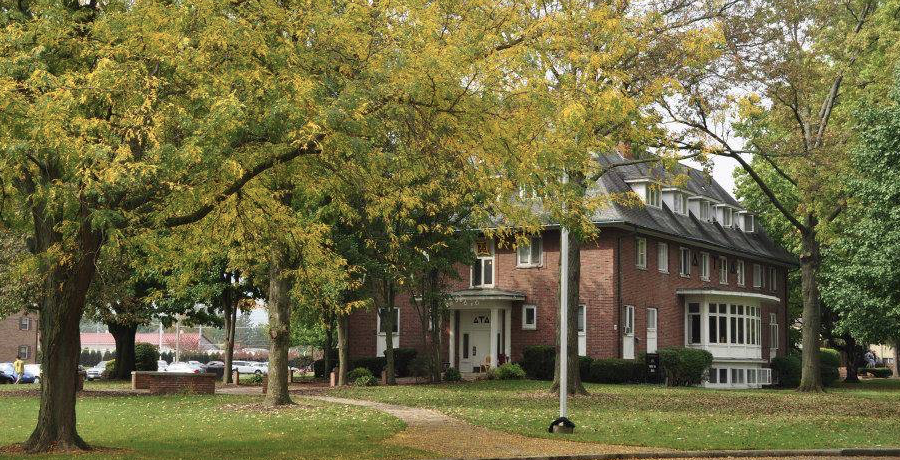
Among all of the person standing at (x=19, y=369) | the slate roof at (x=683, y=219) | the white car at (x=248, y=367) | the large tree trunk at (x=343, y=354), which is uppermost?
the slate roof at (x=683, y=219)

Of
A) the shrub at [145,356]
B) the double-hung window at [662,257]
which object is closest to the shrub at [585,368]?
A: the double-hung window at [662,257]

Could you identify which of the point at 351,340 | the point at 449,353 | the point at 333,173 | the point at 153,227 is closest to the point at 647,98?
the point at 333,173

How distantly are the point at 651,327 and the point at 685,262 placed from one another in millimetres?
5214

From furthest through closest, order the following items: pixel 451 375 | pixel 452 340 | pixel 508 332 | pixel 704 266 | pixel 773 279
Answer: pixel 773 279
pixel 704 266
pixel 452 340
pixel 508 332
pixel 451 375

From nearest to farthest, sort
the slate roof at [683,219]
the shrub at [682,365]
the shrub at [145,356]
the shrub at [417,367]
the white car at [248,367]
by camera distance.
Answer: the shrub at [682,365], the slate roof at [683,219], the shrub at [417,367], the shrub at [145,356], the white car at [248,367]

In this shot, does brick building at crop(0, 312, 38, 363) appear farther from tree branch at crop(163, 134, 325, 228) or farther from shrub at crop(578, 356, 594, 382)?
tree branch at crop(163, 134, 325, 228)

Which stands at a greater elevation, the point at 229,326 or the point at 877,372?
the point at 229,326

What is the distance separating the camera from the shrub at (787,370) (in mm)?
49994

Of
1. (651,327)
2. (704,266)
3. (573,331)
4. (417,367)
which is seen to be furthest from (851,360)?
(573,331)

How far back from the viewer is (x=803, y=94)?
36.0 m

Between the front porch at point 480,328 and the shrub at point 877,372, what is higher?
the front porch at point 480,328

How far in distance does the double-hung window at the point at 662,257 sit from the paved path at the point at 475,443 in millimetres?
28158

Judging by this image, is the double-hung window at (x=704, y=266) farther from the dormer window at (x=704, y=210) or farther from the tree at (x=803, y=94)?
the tree at (x=803, y=94)

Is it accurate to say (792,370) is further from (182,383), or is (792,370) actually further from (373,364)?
(182,383)
